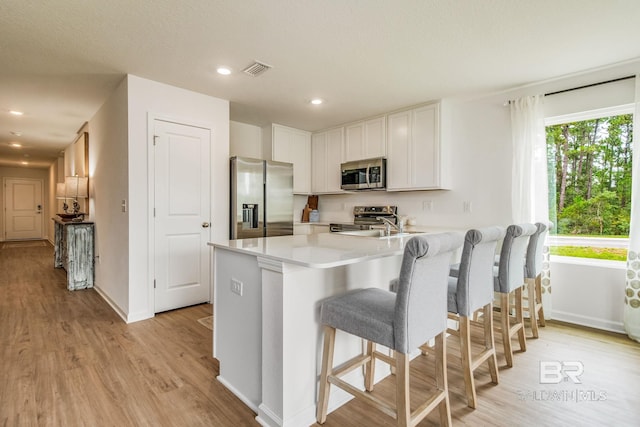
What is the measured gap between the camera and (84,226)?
14.1 feet

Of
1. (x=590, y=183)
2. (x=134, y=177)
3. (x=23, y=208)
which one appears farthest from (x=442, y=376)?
(x=23, y=208)

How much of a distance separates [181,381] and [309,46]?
8.53 ft

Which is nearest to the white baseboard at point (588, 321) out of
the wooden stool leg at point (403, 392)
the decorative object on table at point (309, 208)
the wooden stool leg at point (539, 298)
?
the wooden stool leg at point (539, 298)

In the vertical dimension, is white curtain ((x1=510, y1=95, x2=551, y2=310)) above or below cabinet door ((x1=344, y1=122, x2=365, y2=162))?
below

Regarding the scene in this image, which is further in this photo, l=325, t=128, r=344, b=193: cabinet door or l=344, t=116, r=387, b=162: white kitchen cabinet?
l=325, t=128, r=344, b=193: cabinet door

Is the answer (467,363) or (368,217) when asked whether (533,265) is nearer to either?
(467,363)

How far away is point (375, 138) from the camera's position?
4414 mm

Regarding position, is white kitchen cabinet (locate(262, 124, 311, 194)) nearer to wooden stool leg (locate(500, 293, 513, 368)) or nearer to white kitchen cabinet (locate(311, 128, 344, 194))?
white kitchen cabinet (locate(311, 128, 344, 194))

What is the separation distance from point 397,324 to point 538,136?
9.67 ft

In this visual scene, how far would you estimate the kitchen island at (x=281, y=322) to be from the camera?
5.01 feet

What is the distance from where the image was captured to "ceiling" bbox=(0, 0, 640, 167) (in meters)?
2.04

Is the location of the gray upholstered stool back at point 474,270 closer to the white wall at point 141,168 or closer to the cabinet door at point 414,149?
the cabinet door at point 414,149

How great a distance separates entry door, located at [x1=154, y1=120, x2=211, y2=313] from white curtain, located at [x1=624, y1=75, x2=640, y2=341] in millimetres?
4109

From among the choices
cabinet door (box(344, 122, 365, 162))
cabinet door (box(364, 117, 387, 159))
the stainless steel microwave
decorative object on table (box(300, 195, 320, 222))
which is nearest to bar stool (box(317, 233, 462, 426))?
the stainless steel microwave
